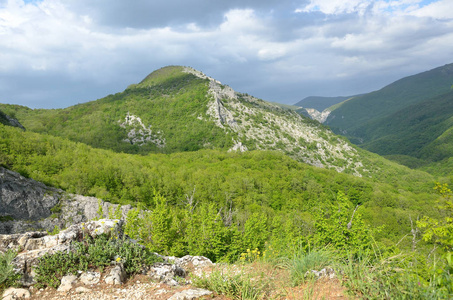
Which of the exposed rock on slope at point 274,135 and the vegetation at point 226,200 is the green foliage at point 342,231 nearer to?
the vegetation at point 226,200

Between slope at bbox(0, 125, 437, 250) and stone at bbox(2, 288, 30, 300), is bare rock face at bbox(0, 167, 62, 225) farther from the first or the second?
stone at bbox(2, 288, 30, 300)

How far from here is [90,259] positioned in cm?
760

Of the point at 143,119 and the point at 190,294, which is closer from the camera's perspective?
the point at 190,294

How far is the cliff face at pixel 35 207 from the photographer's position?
2475 centimetres

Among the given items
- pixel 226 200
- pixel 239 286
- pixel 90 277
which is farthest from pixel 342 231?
pixel 226 200

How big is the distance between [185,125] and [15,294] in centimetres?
12774

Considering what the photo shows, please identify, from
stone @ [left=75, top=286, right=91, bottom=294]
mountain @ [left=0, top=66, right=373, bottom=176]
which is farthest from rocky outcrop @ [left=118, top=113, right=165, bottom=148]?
stone @ [left=75, top=286, right=91, bottom=294]

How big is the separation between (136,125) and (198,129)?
113 ft

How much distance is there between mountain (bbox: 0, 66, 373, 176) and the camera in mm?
117156

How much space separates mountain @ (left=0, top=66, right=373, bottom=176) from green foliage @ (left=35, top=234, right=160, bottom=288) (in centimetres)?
10847

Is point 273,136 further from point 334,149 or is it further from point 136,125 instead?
point 136,125

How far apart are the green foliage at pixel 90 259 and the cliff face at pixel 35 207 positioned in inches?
648

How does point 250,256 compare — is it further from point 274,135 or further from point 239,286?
point 274,135

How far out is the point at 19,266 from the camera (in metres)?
7.08
